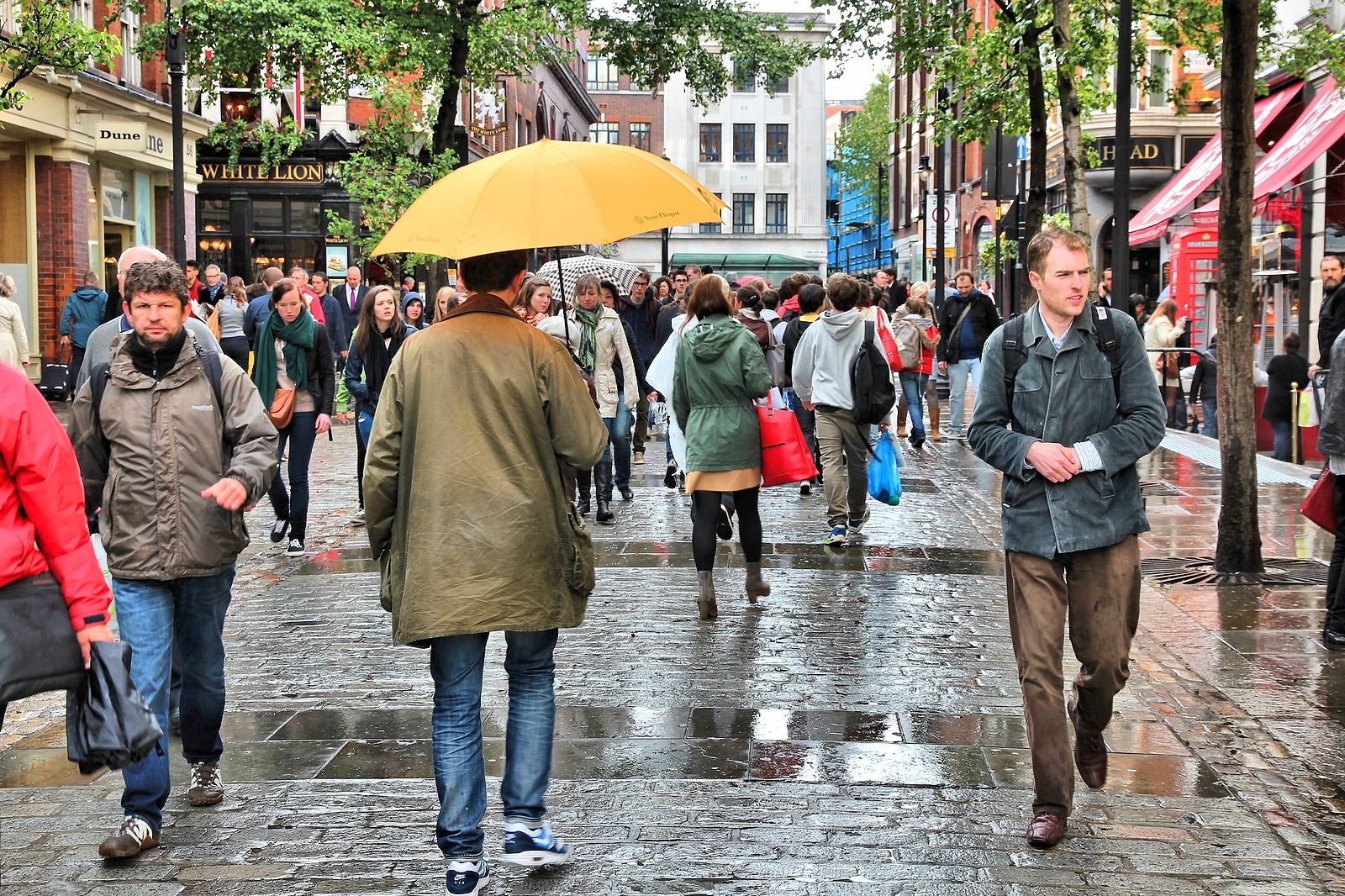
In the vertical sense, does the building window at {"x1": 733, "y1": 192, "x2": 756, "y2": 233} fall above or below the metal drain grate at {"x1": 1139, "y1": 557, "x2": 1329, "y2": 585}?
above

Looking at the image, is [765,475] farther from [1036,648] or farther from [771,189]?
[771,189]

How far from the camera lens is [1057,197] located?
3925 centimetres

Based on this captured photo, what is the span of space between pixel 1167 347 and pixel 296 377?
1265cm

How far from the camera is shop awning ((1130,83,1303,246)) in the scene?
65.4 feet

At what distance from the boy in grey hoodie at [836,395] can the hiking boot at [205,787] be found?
6.50 m

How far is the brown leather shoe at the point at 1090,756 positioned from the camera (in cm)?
554

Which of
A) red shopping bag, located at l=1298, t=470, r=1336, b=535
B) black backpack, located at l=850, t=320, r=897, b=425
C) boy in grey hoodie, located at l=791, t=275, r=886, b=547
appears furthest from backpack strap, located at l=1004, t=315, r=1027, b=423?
boy in grey hoodie, located at l=791, t=275, r=886, b=547

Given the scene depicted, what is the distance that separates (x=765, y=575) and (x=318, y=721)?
421cm

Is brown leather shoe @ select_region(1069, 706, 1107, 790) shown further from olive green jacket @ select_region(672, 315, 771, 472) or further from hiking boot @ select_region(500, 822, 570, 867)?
olive green jacket @ select_region(672, 315, 771, 472)

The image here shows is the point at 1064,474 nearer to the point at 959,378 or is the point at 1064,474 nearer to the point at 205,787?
the point at 205,787

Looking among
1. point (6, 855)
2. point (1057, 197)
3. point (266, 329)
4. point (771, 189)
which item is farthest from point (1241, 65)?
point (771, 189)

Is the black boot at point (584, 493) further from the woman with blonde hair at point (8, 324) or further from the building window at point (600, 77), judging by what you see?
the building window at point (600, 77)

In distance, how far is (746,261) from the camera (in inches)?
2630

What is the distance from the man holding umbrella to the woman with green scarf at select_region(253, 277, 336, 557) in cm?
675
